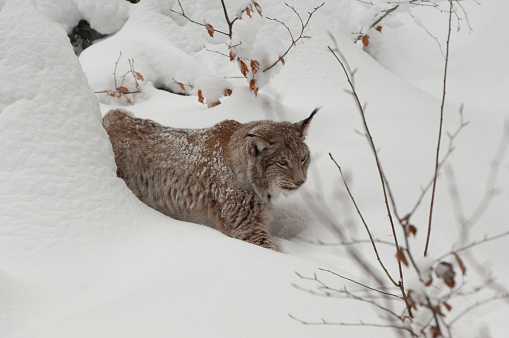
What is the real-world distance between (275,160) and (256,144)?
251 millimetres

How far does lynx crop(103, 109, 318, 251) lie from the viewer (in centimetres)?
382

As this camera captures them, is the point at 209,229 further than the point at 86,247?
Yes

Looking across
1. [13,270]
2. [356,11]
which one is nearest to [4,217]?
[13,270]

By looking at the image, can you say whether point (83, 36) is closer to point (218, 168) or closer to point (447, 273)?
point (218, 168)

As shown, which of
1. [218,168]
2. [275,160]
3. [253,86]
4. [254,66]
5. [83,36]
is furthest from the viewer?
[83,36]

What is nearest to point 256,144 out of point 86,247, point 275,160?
point 275,160

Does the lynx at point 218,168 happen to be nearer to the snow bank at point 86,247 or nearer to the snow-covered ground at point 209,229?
the snow-covered ground at point 209,229

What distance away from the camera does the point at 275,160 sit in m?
3.85

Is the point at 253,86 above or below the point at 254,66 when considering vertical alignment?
below

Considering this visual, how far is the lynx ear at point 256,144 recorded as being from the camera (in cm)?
367

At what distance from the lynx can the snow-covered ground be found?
359 mm

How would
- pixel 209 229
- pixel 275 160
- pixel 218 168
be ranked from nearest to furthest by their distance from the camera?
pixel 209 229, pixel 275 160, pixel 218 168

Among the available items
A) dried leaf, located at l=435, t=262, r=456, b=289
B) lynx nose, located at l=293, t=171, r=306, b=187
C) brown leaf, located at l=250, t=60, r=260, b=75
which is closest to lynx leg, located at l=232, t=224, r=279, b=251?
lynx nose, located at l=293, t=171, r=306, b=187

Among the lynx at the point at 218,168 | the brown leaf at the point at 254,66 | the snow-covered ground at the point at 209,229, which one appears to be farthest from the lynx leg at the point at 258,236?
the brown leaf at the point at 254,66
